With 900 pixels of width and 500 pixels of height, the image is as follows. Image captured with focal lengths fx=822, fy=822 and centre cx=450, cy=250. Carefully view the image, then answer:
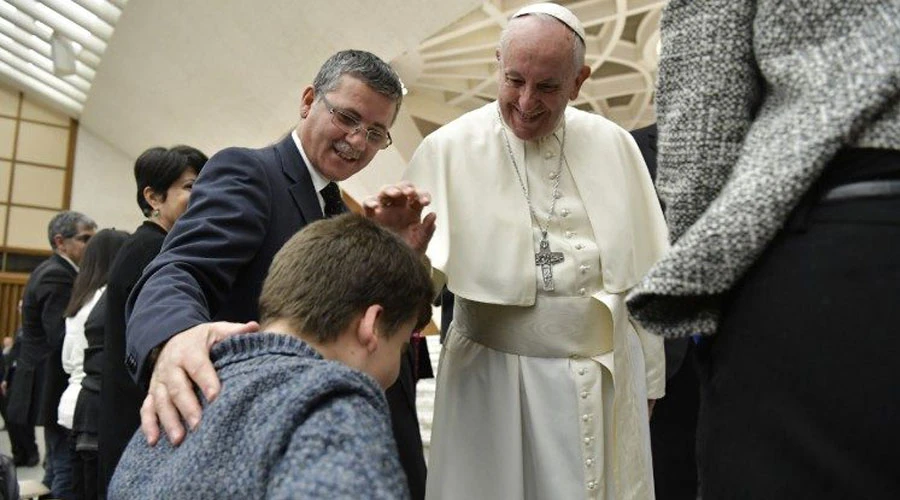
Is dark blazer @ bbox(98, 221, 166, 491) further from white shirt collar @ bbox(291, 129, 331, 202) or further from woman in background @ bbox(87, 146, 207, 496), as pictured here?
white shirt collar @ bbox(291, 129, 331, 202)

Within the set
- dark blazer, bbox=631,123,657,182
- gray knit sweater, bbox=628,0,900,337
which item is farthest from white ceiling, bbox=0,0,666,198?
gray knit sweater, bbox=628,0,900,337

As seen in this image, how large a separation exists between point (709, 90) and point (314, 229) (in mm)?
610

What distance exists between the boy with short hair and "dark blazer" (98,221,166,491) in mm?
1138

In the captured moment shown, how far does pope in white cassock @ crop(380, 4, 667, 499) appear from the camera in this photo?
1.83m

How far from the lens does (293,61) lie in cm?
1004

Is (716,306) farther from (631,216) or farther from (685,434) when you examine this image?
(685,434)

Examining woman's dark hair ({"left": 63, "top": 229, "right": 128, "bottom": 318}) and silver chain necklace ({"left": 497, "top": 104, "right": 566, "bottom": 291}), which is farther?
woman's dark hair ({"left": 63, "top": 229, "right": 128, "bottom": 318})

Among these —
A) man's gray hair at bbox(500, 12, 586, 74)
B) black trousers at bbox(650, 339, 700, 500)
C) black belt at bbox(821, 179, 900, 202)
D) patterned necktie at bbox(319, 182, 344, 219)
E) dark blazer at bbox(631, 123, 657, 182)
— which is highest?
man's gray hair at bbox(500, 12, 586, 74)

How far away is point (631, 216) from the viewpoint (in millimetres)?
2014

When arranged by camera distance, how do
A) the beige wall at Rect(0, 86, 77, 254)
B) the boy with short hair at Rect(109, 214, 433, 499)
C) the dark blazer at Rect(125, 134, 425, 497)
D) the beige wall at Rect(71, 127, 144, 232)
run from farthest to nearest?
the beige wall at Rect(71, 127, 144, 232)
the beige wall at Rect(0, 86, 77, 254)
the dark blazer at Rect(125, 134, 425, 497)
the boy with short hair at Rect(109, 214, 433, 499)

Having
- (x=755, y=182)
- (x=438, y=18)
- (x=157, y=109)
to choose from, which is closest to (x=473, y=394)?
(x=755, y=182)

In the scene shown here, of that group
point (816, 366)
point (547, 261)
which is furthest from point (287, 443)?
point (547, 261)

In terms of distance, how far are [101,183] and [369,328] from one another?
17069mm

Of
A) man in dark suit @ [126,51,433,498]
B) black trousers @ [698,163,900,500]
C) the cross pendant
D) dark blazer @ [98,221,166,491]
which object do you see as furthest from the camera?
dark blazer @ [98,221,166,491]
